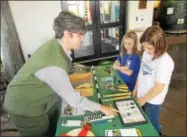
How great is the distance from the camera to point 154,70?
4.35ft

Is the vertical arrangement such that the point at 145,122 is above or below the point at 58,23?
below

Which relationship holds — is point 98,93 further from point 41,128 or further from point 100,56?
point 100,56

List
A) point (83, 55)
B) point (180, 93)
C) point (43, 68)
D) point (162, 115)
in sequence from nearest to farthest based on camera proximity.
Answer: point (43, 68), point (162, 115), point (180, 93), point (83, 55)

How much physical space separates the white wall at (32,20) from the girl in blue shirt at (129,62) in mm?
1671

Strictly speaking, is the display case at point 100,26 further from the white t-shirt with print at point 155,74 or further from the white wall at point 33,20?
the white t-shirt with print at point 155,74

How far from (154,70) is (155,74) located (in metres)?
0.03

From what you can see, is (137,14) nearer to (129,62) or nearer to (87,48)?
(87,48)

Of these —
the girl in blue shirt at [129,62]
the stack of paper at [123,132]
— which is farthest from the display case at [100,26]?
the stack of paper at [123,132]

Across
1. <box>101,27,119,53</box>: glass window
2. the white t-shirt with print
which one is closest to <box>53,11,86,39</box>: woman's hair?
the white t-shirt with print

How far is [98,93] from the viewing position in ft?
4.63

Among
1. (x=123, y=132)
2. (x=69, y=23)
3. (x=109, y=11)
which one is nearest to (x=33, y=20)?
(x=109, y=11)

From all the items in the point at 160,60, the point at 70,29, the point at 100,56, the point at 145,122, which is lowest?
the point at 100,56

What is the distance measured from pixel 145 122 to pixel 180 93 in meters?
2.01

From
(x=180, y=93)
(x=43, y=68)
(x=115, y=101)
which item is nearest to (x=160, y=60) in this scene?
(x=115, y=101)
